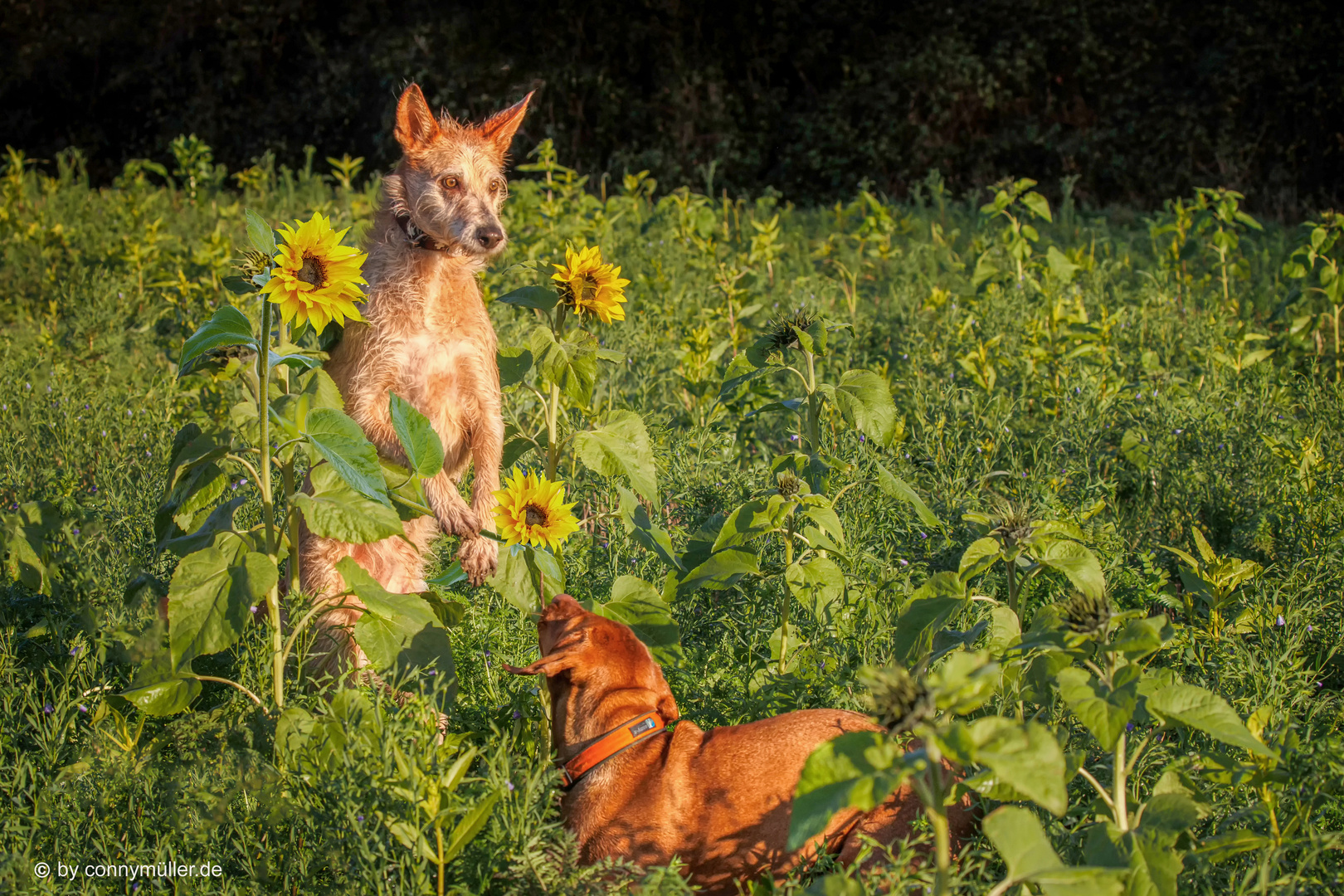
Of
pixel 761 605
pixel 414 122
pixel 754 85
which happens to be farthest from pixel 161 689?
pixel 754 85

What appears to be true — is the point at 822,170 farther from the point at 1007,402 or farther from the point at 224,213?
the point at 1007,402

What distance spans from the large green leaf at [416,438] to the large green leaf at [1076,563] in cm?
129

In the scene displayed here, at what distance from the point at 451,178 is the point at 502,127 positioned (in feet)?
0.92

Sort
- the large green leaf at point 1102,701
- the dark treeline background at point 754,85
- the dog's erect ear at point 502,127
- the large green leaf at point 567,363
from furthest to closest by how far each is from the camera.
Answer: the dark treeline background at point 754,85 → the dog's erect ear at point 502,127 → the large green leaf at point 567,363 → the large green leaf at point 1102,701

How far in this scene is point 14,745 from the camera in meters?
2.60

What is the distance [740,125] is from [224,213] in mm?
8002

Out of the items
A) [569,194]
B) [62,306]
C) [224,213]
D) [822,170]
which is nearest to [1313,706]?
[569,194]

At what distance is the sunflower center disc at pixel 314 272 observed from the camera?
2232 mm

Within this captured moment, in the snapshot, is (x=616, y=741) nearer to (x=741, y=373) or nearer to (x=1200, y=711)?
(x=1200, y=711)

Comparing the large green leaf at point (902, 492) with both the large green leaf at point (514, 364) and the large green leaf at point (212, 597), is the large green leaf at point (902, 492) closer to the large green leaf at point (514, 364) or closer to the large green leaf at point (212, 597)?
the large green leaf at point (514, 364)

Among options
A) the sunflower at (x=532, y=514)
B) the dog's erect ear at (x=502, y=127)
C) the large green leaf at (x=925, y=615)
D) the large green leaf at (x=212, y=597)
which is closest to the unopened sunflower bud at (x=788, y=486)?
the large green leaf at (x=925, y=615)

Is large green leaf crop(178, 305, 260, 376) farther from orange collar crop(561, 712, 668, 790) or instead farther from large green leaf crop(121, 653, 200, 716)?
orange collar crop(561, 712, 668, 790)

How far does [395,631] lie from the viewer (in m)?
2.31

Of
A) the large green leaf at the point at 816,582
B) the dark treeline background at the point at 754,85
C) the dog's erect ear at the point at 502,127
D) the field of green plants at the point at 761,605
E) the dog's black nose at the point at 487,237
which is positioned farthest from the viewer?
the dark treeline background at the point at 754,85
